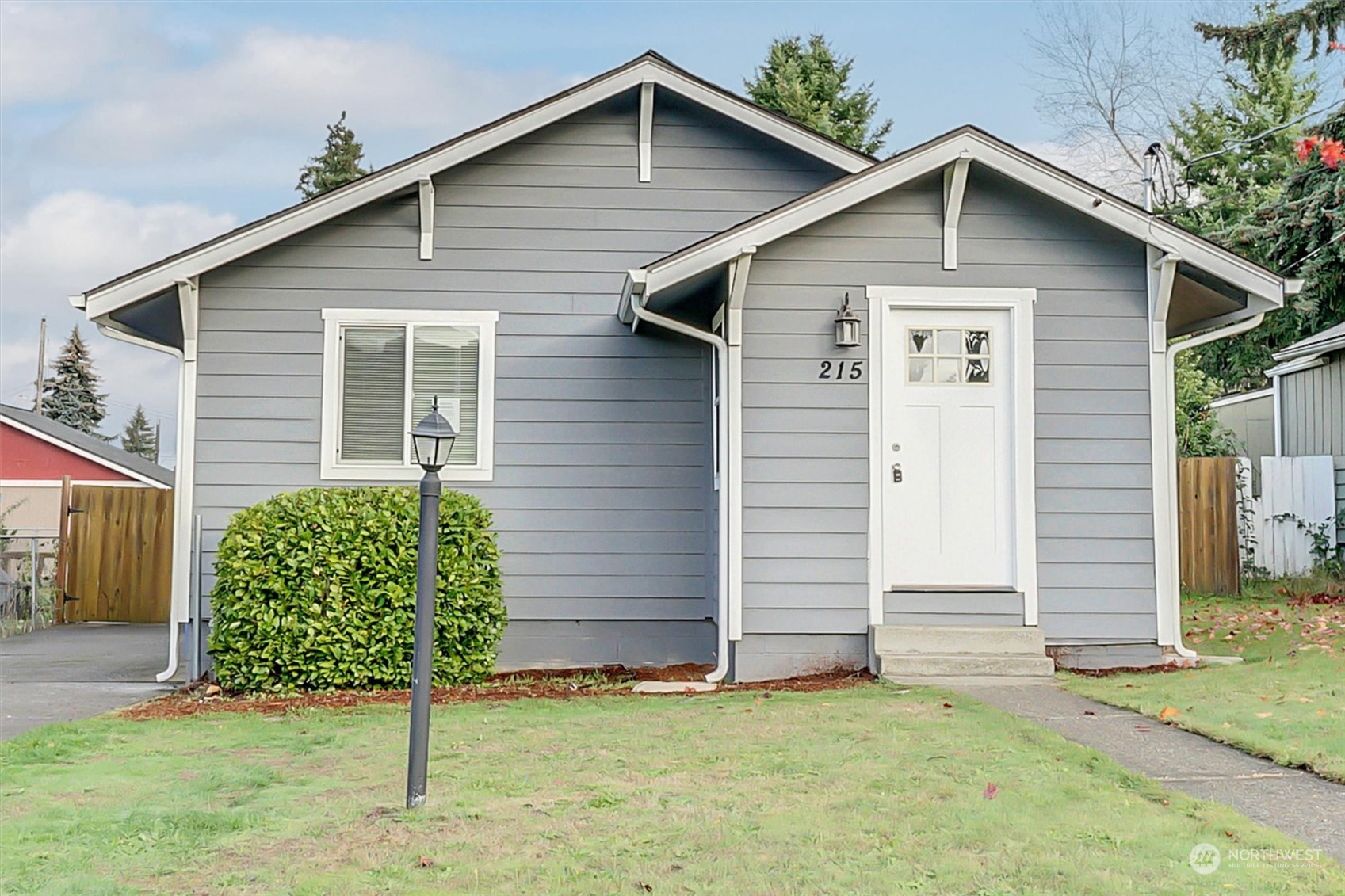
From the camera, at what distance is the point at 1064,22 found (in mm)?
26766

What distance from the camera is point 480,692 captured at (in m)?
7.57

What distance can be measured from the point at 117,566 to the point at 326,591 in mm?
8637

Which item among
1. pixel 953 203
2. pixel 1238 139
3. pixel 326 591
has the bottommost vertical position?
pixel 326 591

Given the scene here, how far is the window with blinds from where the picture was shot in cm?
878

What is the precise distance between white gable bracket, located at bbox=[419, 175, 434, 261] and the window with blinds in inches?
22.8

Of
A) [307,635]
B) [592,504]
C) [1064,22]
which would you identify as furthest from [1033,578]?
[1064,22]

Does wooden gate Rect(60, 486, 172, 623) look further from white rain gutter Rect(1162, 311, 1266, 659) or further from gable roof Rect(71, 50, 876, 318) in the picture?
white rain gutter Rect(1162, 311, 1266, 659)

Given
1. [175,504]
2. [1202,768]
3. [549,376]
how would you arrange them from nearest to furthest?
[1202,768]
[175,504]
[549,376]

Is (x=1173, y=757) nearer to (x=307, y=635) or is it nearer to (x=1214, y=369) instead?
(x=307, y=635)

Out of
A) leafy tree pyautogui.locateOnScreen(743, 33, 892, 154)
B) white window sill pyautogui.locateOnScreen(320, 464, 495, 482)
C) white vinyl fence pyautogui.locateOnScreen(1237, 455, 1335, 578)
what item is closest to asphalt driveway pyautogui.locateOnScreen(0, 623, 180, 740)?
white window sill pyautogui.locateOnScreen(320, 464, 495, 482)

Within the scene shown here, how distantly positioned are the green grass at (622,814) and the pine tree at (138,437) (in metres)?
68.7

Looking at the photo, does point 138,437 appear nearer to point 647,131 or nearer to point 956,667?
point 647,131

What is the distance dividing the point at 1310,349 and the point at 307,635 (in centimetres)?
1303

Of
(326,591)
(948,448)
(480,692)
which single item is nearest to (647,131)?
(948,448)
